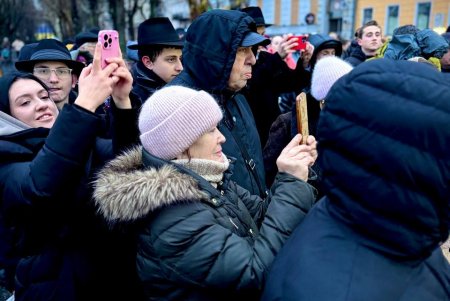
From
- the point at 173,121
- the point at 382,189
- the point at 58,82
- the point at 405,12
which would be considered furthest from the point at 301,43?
the point at 405,12

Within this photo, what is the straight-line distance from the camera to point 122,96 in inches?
79.7

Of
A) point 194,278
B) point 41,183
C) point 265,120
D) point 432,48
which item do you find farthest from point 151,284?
point 432,48

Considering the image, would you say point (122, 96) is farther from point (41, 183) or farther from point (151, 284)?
point (151, 284)

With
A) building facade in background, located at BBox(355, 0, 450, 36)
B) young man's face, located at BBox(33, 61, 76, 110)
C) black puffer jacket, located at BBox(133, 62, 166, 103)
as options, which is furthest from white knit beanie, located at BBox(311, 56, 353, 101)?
building facade in background, located at BBox(355, 0, 450, 36)

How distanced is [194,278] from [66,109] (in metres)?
0.81

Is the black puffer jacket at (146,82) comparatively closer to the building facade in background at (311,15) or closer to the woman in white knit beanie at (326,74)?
the woman in white knit beanie at (326,74)

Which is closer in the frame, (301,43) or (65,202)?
(65,202)

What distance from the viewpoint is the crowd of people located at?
0.97 m

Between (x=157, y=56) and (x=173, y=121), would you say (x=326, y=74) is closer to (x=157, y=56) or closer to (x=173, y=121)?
(x=173, y=121)

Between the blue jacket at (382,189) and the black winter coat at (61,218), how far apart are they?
0.93 metres

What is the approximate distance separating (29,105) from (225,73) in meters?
1.09

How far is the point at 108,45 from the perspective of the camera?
6.07ft

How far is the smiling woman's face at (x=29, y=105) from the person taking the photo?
2270 millimetres

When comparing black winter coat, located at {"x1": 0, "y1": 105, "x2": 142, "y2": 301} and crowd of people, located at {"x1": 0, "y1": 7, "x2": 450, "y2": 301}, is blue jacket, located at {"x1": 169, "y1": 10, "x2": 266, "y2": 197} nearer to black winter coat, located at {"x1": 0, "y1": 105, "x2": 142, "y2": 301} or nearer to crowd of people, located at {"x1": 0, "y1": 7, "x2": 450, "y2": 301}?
crowd of people, located at {"x1": 0, "y1": 7, "x2": 450, "y2": 301}
